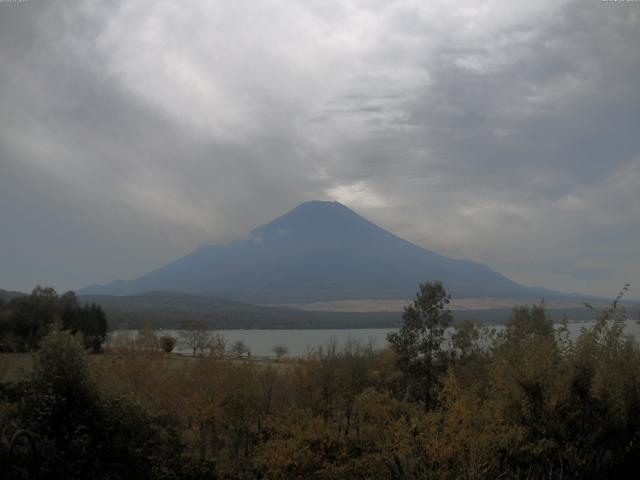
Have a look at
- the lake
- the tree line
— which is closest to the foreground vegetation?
the lake

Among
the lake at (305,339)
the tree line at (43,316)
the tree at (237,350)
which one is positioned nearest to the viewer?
the lake at (305,339)

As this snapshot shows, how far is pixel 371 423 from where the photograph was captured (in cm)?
2245

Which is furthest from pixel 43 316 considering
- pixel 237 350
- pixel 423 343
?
pixel 423 343

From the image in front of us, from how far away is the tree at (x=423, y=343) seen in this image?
29438 mm

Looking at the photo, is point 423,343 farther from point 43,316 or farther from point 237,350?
point 43,316

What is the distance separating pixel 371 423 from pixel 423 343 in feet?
27.2

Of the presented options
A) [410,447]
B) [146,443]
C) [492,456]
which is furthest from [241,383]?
[492,456]

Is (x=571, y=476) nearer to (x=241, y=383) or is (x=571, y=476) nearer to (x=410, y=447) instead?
→ (x=410, y=447)

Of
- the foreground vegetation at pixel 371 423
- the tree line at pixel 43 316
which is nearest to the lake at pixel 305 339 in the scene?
the foreground vegetation at pixel 371 423

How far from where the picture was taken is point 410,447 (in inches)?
512

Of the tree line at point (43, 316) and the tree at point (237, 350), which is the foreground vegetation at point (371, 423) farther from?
the tree line at point (43, 316)

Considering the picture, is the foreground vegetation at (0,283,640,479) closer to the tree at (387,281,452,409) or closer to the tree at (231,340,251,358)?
the tree at (231,340,251,358)

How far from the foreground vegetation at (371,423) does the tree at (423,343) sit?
239 inches

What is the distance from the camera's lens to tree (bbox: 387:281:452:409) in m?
29.4
